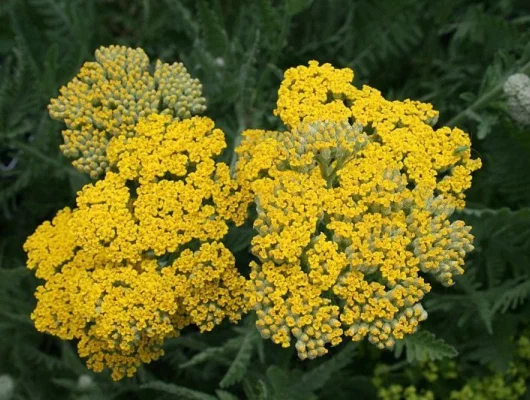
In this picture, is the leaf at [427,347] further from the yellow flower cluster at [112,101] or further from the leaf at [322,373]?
the yellow flower cluster at [112,101]

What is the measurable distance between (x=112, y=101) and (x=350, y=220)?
1349 mm

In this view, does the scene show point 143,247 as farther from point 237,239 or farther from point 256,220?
point 237,239

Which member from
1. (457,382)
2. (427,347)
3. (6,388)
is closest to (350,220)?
(427,347)

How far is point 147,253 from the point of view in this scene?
3.66 meters

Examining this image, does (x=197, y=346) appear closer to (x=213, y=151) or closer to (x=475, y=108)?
(x=213, y=151)

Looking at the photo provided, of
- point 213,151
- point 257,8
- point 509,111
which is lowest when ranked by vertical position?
point 213,151

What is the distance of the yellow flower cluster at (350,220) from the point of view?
11.0ft

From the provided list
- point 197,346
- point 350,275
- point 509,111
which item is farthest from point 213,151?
point 509,111

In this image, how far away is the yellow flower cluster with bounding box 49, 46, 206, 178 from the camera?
3.89 metres

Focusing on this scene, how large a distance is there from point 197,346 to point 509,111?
2.22 meters

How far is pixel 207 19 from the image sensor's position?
4.91m

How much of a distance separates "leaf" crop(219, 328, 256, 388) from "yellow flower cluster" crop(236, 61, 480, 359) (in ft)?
2.13

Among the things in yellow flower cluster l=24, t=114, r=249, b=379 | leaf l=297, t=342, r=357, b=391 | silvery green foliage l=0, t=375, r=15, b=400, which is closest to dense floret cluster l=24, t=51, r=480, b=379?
yellow flower cluster l=24, t=114, r=249, b=379

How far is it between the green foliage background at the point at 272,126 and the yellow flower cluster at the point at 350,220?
20.7 inches
